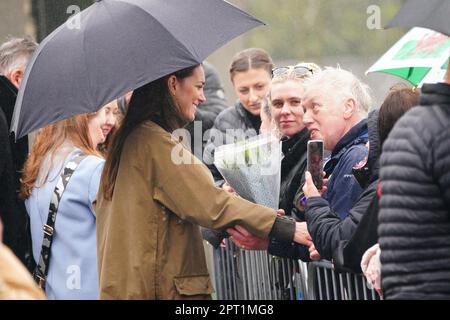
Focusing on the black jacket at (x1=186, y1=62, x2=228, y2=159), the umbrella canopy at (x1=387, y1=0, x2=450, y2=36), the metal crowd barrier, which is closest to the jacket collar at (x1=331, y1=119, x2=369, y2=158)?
the metal crowd barrier

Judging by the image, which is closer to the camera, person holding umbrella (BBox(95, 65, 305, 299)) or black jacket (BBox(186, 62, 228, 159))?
person holding umbrella (BBox(95, 65, 305, 299))

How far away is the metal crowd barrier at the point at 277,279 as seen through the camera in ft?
18.7

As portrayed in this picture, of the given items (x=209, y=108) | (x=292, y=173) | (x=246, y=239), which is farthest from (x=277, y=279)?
(x=209, y=108)

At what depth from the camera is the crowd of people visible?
161 inches

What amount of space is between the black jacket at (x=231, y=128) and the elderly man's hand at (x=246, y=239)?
237cm

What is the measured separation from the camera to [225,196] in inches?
215

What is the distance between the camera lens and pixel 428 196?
4.05 meters

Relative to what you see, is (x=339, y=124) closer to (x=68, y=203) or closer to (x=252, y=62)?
(x=68, y=203)

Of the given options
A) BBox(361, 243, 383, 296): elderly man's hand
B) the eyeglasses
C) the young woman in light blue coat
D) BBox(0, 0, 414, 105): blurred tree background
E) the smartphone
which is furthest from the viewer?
BBox(0, 0, 414, 105): blurred tree background

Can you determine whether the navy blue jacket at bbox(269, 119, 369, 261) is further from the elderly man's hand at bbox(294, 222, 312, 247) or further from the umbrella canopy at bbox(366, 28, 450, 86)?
the umbrella canopy at bbox(366, 28, 450, 86)

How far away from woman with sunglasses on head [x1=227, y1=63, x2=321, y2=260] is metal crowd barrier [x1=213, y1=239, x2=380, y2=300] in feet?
0.56

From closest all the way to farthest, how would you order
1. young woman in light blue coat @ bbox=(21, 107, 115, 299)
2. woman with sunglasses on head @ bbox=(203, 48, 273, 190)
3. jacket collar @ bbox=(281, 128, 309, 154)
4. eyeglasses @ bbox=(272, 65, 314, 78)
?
young woman in light blue coat @ bbox=(21, 107, 115, 299) < jacket collar @ bbox=(281, 128, 309, 154) < eyeglasses @ bbox=(272, 65, 314, 78) < woman with sunglasses on head @ bbox=(203, 48, 273, 190)

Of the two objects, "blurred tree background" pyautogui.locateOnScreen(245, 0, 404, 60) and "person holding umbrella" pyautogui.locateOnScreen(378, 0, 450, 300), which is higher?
"blurred tree background" pyautogui.locateOnScreen(245, 0, 404, 60)

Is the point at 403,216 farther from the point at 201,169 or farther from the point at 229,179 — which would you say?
the point at 229,179
